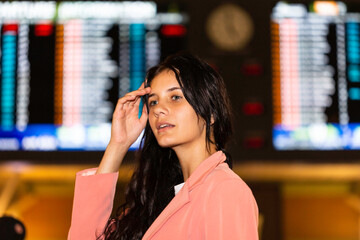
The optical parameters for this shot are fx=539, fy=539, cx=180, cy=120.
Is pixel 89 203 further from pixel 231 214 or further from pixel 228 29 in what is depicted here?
pixel 228 29

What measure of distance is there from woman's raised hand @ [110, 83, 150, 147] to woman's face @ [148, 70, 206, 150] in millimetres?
121

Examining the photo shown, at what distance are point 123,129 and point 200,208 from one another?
0.44 meters

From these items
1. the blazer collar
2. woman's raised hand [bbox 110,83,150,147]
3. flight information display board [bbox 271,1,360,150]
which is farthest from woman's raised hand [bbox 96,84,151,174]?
flight information display board [bbox 271,1,360,150]

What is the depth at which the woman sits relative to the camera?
1.11 meters

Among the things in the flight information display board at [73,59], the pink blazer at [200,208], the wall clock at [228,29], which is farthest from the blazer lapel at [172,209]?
the wall clock at [228,29]

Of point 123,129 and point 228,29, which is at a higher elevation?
point 228,29

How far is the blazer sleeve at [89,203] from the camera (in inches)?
56.0

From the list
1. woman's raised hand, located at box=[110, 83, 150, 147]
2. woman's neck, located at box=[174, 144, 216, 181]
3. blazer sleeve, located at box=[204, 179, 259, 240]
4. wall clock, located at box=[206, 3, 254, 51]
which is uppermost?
wall clock, located at box=[206, 3, 254, 51]

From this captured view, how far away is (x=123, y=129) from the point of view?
151 centimetres

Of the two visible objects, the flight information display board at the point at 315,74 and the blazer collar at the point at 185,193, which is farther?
the flight information display board at the point at 315,74

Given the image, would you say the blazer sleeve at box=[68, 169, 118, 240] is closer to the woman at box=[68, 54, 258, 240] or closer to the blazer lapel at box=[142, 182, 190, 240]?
the woman at box=[68, 54, 258, 240]

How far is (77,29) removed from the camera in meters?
2.74

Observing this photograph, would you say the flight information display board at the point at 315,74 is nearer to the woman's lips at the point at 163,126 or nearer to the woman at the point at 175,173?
the woman at the point at 175,173

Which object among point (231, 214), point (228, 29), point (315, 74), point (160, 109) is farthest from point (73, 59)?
point (231, 214)
